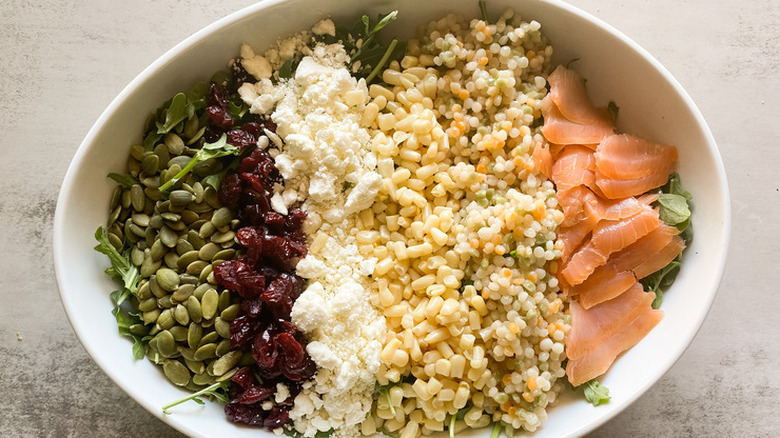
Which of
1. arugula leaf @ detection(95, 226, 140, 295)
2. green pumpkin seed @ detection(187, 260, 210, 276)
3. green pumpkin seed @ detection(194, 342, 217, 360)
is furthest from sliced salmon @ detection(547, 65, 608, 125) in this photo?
arugula leaf @ detection(95, 226, 140, 295)

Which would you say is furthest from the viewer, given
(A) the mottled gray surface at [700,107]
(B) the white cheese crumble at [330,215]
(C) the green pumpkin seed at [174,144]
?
(A) the mottled gray surface at [700,107]

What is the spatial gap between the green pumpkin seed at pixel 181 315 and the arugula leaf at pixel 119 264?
0.16 meters

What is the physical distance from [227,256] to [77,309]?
1.60ft

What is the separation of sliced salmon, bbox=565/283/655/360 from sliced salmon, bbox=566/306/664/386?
18 mm

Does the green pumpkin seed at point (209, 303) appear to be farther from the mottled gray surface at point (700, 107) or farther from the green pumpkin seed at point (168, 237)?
the mottled gray surface at point (700, 107)

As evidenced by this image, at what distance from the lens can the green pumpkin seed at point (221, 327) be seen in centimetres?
195

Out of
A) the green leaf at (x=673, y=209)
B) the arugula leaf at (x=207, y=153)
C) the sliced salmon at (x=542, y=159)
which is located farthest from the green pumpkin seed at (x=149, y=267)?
the green leaf at (x=673, y=209)

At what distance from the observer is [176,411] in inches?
77.8

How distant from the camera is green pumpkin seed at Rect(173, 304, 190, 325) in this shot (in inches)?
76.9

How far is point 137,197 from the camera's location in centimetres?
201

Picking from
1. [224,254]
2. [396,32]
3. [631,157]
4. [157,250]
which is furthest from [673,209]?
[157,250]

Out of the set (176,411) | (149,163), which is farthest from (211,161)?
(176,411)

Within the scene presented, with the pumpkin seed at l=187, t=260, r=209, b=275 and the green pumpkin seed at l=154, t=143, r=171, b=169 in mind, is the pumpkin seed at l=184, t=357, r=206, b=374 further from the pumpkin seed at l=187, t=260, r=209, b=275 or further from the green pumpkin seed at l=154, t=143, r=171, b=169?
the green pumpkin seed at l=154, t=143, r=171, b=169

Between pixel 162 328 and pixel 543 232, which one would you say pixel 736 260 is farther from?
pixel 162 328
